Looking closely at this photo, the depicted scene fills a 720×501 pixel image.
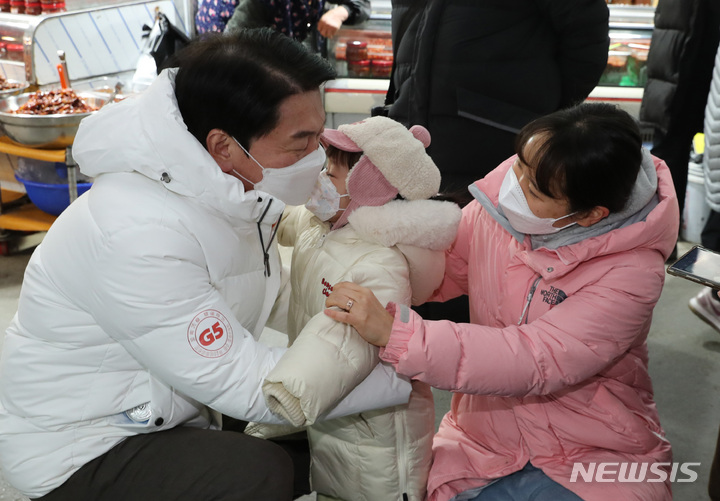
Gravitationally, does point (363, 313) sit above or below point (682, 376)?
above

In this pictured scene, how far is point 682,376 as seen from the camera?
293cm

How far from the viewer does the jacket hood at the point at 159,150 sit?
1.39m

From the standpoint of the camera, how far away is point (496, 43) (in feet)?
7.95

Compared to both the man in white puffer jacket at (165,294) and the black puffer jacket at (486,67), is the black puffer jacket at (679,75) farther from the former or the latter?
the man in white puffer jacket at (165,294)

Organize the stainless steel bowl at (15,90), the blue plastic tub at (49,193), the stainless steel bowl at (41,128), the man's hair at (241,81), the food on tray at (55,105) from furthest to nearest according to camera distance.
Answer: the stainless steel bowl at (15,90), the blue plastic tub at (49,193), the food on tray at (55,105), the stainless steel bowl at (41,128), the man's hair at (241,81)

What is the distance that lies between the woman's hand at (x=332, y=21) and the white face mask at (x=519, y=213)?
8.90 ft

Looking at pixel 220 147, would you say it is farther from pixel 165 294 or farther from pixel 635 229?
pixel 635 229

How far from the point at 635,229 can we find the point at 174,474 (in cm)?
111

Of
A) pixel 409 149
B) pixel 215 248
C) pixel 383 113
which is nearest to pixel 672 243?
pixel 409 149

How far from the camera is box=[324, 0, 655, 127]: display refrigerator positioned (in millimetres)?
4414

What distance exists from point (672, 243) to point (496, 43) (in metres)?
1.12

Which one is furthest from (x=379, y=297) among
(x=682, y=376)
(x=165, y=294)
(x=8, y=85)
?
(x=8, y=85)

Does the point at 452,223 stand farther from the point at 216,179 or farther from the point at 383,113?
the point at 383,113

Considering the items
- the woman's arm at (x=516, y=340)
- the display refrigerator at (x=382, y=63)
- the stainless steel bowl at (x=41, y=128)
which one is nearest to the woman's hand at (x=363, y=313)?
the woman's arm at (x=516, y=340)
